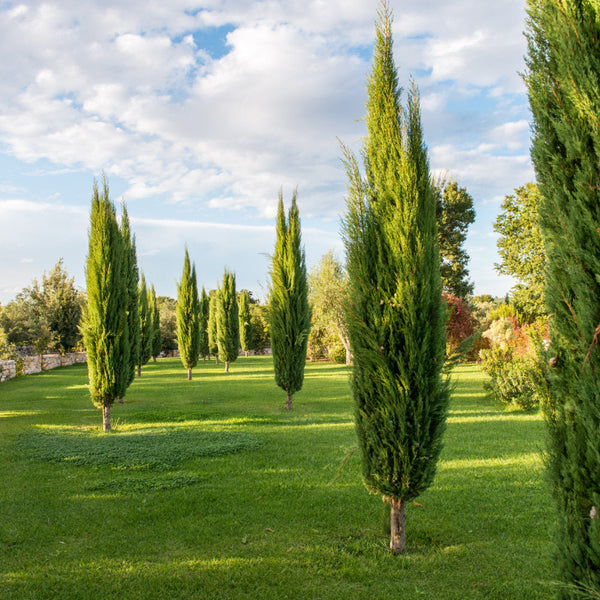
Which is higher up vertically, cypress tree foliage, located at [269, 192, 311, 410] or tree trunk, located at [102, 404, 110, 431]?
cypress tree foliage, located at [269, 192, 311, 410]

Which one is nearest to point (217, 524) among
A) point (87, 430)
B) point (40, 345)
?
point (87, 430)

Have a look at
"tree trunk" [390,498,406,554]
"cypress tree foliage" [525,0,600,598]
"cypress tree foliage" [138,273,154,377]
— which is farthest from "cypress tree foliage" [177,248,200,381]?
"cypress tree foliage" [525,0,600,598]

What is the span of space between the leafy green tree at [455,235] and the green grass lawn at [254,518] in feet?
74.5

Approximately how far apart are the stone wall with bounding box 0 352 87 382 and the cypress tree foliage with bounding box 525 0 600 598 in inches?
930

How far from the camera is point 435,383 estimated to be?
4195 mm

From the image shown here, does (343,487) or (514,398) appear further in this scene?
(514,398)

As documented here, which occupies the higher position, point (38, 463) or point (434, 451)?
point (434, 451)

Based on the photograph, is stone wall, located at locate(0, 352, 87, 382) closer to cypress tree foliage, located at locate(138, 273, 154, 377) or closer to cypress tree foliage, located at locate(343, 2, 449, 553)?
cypress tree foliage, located at locate(138, 273, 154, 377)

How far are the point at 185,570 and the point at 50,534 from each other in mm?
1877

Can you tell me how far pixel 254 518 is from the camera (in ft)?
16.4

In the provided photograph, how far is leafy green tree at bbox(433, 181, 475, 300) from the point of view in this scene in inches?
1240

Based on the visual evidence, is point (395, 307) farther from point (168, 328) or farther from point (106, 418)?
point (168, 328)

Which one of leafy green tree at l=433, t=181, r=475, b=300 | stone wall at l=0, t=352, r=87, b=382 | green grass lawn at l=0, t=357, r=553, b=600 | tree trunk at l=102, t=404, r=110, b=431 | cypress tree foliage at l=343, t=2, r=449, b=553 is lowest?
green grass lawn at l=0, t=357, r=553, b=600

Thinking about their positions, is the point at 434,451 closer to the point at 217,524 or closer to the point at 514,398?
the point at 217,524
